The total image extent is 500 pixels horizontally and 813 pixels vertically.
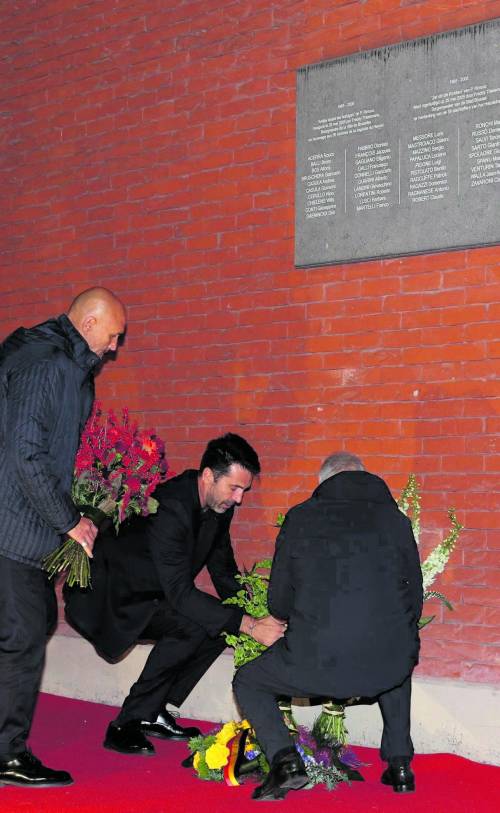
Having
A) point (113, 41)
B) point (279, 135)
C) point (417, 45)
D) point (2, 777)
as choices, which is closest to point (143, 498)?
point (2, 777)

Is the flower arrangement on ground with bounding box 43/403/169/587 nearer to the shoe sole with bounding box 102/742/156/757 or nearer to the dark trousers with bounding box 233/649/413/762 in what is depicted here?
the shoe sole with bounding box 102/742/156/757

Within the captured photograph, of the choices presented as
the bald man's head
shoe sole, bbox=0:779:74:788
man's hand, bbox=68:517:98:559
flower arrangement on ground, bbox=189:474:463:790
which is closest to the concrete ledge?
flower arrangement on ground, bbox=189:474:463:790

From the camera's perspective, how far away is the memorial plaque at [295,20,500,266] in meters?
4.98

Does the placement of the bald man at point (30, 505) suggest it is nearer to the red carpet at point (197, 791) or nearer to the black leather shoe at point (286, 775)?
the red carpet at point (197, 791)

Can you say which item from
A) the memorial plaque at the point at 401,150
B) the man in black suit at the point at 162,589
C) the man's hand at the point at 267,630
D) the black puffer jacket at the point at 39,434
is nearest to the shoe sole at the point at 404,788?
the man's hand at the point at 267,630

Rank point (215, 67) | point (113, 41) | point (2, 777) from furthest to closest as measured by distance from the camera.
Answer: point (113, 41)
point (215, 67)
point (2, 777)

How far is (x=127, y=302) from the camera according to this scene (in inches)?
249

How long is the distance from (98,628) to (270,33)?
2976 mm

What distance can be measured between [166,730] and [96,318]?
6.16 feet

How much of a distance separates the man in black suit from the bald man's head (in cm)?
71

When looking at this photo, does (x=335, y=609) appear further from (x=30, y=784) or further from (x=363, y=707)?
(x=30, y=784)

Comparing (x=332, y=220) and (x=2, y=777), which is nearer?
(x=2, y=777)

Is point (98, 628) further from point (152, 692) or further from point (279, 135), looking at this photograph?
point (279, 135)

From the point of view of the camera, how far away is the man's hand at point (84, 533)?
14.5 feet
